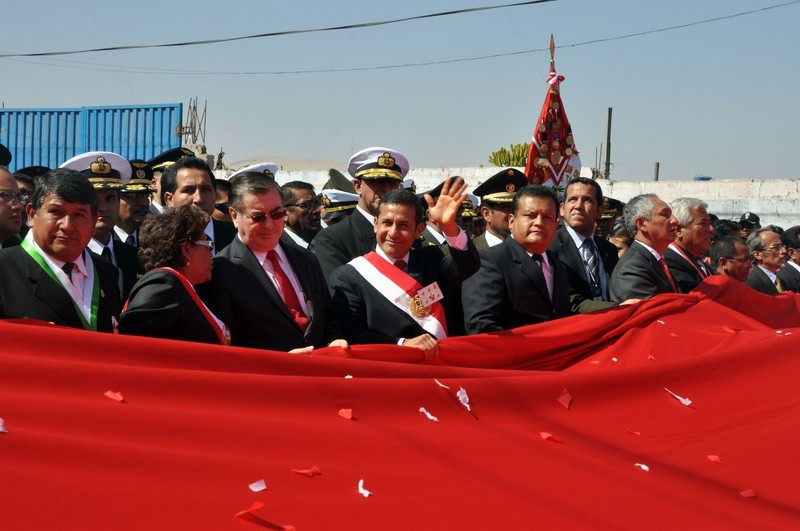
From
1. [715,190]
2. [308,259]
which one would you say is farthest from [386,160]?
[715,190]

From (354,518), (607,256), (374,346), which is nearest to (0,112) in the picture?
(607,256)

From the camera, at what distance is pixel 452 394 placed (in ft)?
11.6

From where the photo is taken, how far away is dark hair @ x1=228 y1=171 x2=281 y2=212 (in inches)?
161

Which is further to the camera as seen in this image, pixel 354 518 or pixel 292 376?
pixel 292 376

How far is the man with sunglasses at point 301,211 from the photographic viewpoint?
6.74 m

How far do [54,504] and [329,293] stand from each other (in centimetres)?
207

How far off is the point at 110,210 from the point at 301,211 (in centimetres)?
177

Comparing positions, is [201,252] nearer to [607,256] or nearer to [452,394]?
[452,394]

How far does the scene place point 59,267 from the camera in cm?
359

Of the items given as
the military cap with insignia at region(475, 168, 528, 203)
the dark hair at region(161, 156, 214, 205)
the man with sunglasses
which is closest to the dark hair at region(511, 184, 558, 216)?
the military cap with insignia at region(475, 168, 528, 203)

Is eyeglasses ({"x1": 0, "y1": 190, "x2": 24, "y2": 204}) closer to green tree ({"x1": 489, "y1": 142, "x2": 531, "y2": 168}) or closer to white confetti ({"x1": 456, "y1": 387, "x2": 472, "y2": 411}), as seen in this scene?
white confetti ({"x1": 456, "y1": 387, "x2": 472, "y2": 411})

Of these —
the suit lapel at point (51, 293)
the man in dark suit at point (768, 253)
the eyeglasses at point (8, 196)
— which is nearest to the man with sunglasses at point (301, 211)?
the eyeglasses at point (8, 196)

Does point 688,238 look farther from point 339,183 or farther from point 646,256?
point 339,183

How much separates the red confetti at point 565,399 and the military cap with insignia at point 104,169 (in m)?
3.03
